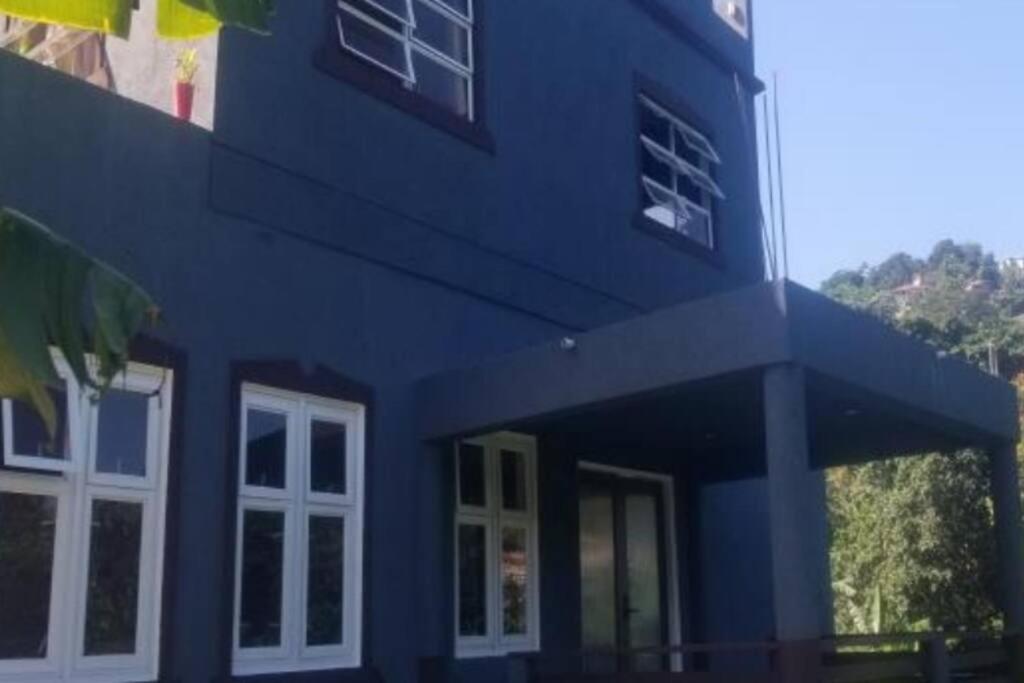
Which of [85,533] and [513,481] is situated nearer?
[85,533]

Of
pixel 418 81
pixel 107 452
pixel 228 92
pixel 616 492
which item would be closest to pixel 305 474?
pixel 107 452

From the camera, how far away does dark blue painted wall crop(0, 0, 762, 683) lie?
6.88m

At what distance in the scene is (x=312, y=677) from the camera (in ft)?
24.4

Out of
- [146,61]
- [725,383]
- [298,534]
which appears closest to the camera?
[725,383]

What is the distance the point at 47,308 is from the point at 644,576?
830 cm

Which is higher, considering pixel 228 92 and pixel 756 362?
pixel 228 92

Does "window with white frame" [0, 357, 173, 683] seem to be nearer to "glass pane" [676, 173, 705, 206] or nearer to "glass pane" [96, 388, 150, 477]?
"glass pane" [96, 388, 150, 477]

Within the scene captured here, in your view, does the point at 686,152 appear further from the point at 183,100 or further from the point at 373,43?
the point at 183,100

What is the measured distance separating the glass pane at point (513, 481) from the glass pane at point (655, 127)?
13.1 ft

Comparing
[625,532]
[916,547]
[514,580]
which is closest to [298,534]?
[514,580]

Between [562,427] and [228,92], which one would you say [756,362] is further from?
[228,92]

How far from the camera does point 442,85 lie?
970 centimetres

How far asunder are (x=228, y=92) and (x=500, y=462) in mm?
3394

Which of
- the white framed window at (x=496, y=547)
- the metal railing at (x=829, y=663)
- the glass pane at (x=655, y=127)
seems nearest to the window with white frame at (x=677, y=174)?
the glass pane at (x=655, y=127)
